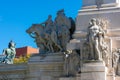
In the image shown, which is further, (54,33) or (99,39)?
(54,33)

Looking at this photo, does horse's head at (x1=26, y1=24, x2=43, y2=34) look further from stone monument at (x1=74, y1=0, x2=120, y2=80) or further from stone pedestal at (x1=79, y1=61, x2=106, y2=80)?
stone pedestal at (x1=79, y1=61, x2=106, y2=80)

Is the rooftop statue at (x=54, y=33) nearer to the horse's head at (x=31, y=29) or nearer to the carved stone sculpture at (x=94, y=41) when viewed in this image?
the horse's head at (x=31, y=29)

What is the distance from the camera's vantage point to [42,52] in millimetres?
22125

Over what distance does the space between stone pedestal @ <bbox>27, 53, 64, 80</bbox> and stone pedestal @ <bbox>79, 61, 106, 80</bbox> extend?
2.27 metres

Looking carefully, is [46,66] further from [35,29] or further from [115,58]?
[115,58]

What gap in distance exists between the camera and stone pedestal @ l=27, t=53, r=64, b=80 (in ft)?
67.2

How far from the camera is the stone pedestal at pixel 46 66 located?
2048 centimetres

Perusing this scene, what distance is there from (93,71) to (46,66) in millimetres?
3482

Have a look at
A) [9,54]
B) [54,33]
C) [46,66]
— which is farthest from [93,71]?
[9,54]

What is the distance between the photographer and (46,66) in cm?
2081

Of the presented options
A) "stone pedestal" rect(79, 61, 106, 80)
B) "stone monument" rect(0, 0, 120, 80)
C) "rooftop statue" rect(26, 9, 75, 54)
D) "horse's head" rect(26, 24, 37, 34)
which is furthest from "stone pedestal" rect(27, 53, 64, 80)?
"stone pedestal" rect(79, 61, 106, 80)

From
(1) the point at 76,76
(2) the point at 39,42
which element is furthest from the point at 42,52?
(1) the point at 76,76

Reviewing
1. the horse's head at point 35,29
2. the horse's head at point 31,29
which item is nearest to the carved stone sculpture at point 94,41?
the horse's head at point 35,29

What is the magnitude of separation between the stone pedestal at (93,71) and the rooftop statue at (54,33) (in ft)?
12.2
